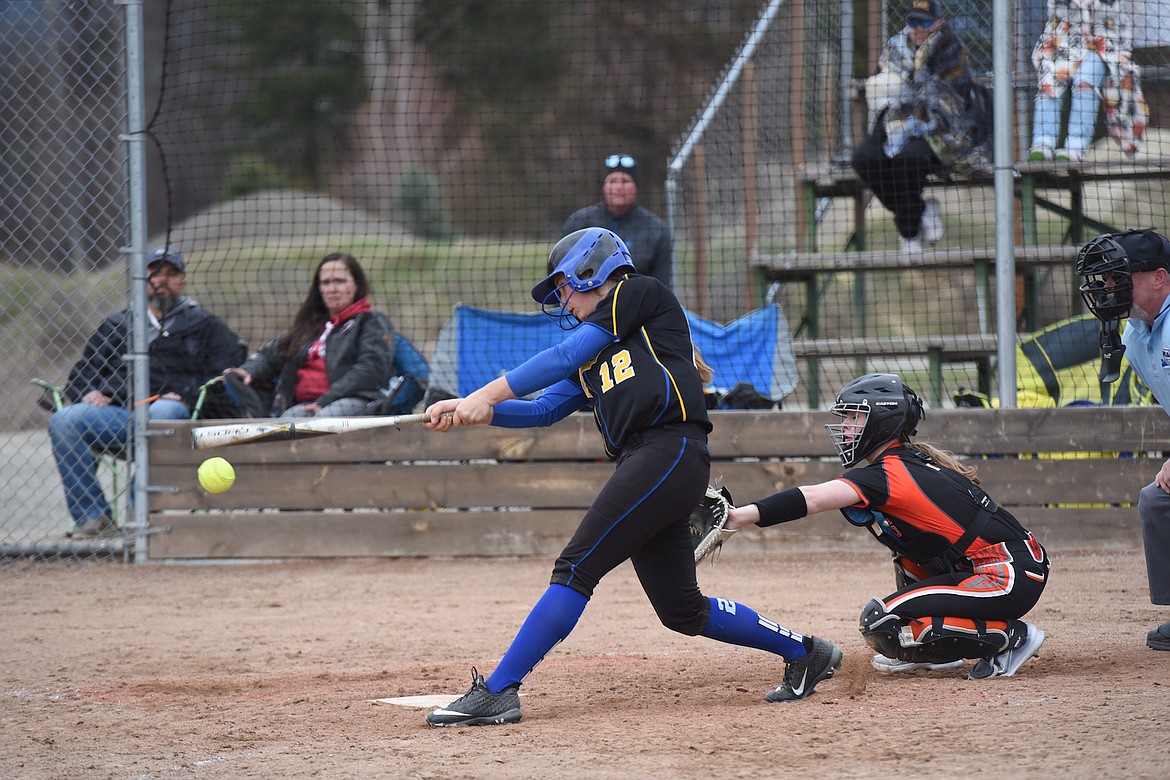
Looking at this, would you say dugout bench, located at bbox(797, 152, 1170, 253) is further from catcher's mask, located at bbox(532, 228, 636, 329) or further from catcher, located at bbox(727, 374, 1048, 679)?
catcher's mask, located at bbox(532, 228, 636, 329)

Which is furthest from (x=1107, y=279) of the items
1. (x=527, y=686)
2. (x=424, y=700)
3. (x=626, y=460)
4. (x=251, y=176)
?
(x=251, y=176)

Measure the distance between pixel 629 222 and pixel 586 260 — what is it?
4070 millimetres

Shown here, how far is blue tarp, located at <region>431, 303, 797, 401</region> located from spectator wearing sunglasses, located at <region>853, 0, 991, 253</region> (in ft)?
4.14

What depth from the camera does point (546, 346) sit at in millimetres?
8117

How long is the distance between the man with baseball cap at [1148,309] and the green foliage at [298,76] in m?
24.1

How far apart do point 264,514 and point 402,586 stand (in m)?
1.26

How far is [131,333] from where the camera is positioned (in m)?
7.49

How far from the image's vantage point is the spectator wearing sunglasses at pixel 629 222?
7941 mm

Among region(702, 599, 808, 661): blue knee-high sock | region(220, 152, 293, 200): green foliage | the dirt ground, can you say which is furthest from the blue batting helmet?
region(220, 152, 293, 200): green foliage

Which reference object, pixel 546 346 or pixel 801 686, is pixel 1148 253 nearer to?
pixel 801 686

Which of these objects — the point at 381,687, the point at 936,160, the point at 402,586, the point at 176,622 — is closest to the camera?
the point at 381,687

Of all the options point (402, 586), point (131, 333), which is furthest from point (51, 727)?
point (131, 333)

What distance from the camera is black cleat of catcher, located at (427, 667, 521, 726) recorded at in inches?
154

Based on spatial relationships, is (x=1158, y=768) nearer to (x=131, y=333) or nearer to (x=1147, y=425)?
(x=1147, y=425)
